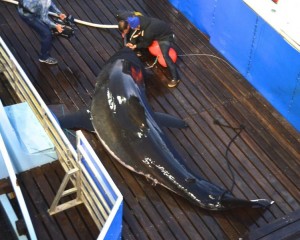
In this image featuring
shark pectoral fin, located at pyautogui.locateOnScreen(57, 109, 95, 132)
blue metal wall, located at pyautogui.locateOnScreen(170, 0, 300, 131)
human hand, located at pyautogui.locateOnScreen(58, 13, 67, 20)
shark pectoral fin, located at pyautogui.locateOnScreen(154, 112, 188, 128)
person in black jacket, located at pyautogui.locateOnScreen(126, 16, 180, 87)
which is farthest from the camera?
human hand, located at pyautogui.locateOnScreen(58, 13, 67, 20)

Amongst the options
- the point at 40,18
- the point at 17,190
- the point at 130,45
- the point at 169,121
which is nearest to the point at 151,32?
the point at 130,45

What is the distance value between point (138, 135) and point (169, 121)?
105 centimetres

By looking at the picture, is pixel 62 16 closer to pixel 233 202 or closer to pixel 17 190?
pixel 17 190

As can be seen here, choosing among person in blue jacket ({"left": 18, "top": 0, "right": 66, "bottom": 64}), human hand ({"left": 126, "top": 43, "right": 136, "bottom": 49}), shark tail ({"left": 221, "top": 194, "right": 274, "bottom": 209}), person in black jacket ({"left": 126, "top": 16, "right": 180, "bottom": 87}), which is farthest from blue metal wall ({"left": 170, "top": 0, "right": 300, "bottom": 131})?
person in blue jacket ({"left": 18, "top": 0, "right": 66, "bottom": 64})

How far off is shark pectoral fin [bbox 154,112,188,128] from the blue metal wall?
2.00m

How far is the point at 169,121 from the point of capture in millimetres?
8859

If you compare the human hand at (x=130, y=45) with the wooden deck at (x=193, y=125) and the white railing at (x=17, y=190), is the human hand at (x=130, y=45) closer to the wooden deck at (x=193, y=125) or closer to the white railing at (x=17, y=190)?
the wooden deck at (x=193, y=125)

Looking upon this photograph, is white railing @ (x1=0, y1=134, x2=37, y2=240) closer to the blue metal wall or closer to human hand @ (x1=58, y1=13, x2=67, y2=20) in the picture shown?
human hand @ (x1=58, y1=13, x2=67, y2=20)

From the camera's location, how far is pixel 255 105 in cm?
973

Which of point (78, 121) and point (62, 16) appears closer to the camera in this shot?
point (78, 121)

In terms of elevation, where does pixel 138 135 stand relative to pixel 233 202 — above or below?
above

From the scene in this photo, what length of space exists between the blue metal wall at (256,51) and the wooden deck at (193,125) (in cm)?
22

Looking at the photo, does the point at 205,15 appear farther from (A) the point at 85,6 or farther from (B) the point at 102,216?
(B) the point at 102,216

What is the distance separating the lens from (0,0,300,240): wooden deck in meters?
7.71
